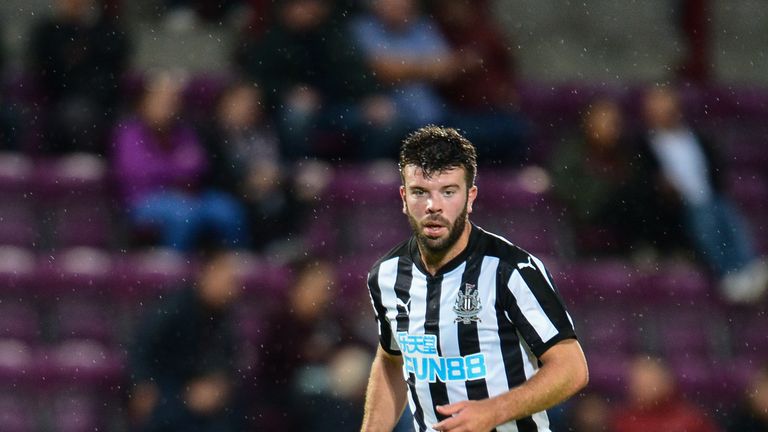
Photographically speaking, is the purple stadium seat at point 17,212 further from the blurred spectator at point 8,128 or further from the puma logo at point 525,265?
the puma logo at point 525,265

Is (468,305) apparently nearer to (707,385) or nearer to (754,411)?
(754,411)

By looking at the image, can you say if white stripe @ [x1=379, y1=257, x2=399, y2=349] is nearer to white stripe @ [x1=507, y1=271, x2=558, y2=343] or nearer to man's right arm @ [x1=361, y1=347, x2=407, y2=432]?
man's right arm @ [x1=361, y1=347, x2=407, y2=432]

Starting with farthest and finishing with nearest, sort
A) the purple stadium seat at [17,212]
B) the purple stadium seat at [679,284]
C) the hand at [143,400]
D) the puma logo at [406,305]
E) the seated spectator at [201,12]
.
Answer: the seated spectator at [201,12], the purple stadium seat at [679,284], the purple stadium seat at [17,212], the hand at [143,400], the puma logo at [406,305]

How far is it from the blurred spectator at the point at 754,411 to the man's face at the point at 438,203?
177 inches

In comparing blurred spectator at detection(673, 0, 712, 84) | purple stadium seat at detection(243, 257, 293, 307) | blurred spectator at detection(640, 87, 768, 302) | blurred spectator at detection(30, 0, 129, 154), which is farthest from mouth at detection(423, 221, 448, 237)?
blurred spectator at detection(673, 0, 712, 84)

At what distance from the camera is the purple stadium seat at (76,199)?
29.3 ft

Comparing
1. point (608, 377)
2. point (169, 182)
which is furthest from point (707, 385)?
point (169, 182)

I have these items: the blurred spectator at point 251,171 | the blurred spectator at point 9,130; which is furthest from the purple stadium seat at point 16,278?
the blurred spectator at point 251,171

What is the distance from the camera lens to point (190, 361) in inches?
316

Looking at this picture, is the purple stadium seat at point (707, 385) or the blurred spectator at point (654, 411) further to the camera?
the purple stadium seat at point (707, 385)

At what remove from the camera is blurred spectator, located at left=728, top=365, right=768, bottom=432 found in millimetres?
8438

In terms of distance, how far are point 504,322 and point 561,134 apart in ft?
19.4

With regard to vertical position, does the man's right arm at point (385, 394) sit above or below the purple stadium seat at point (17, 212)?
below

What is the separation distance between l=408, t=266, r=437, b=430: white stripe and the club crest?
150mm
